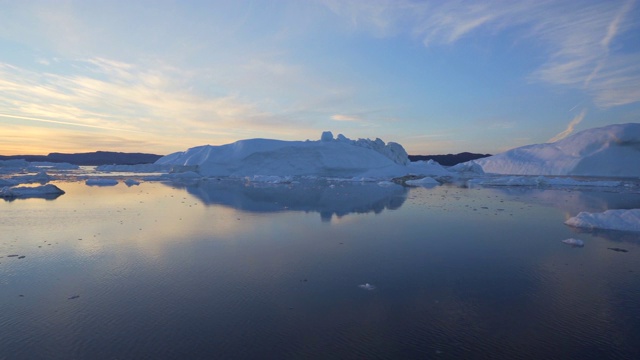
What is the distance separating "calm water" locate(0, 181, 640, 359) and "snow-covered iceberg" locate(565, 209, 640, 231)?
0.51 m

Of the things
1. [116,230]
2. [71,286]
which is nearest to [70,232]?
[116,230]

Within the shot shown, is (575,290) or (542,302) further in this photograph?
(575,290)

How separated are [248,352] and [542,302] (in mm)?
2839

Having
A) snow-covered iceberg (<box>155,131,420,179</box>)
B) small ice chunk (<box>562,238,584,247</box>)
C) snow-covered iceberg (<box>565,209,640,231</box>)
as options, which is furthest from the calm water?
snow-covered iceberg (<box>155,131,420,179</box>)

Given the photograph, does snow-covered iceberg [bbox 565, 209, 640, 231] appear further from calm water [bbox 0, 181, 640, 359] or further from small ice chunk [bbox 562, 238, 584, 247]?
small ice chunk [bbox 562, 238, 584, 247]

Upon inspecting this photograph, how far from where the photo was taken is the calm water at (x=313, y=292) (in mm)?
2908

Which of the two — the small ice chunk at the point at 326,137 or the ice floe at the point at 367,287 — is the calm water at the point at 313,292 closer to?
the ice floe at the point at 367,287

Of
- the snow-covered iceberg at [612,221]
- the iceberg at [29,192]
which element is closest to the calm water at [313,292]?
the snow-covered iceberg at [612,221]

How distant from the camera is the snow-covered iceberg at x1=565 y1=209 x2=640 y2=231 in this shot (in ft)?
24.9

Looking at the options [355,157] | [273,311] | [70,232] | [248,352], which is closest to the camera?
[248,352]

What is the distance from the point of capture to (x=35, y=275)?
4527mm

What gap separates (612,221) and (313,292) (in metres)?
6.99

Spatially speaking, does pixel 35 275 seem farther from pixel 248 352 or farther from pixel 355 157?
pixel 355 157

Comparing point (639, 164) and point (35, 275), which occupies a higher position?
point (639, 164)
